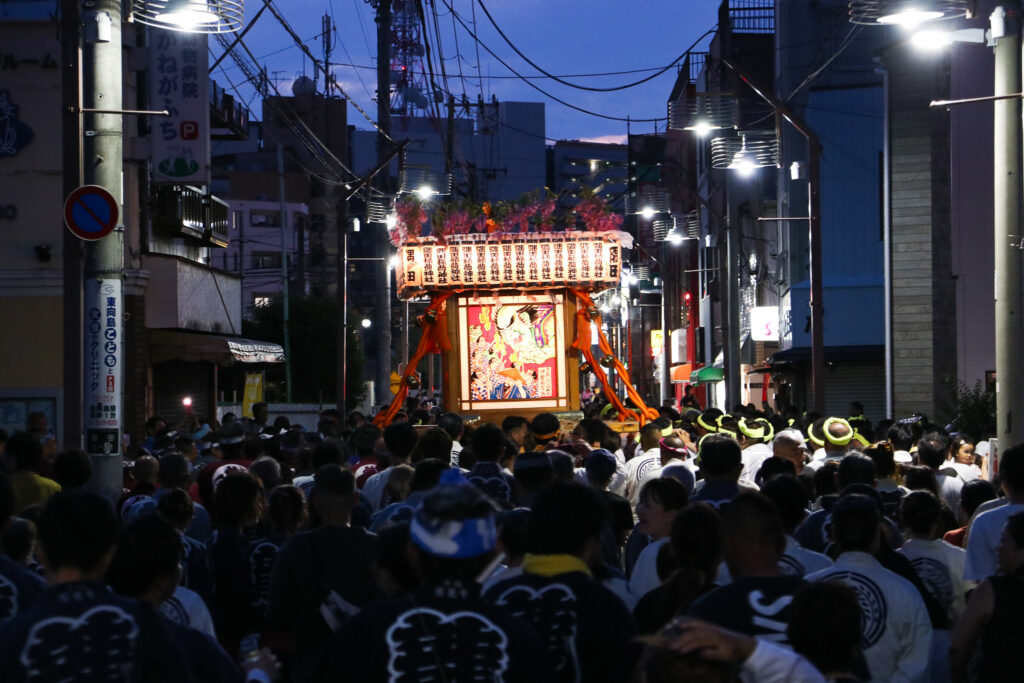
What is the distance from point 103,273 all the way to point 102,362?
713 millimetres

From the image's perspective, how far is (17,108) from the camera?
23.2m

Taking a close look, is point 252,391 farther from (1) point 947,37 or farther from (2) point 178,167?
(1) point 947,37

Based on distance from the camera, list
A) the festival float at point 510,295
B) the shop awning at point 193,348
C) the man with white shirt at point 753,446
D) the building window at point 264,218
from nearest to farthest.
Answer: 1. the man with white shirt at point 753,446
2. the festival float at point 510,295
3. the shop awning at point 193,348
4. the building window at point 264,218

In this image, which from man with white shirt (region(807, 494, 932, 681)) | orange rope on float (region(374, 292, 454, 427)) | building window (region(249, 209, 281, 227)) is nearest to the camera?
man with white shirt (region(807, 494, 932, 681))

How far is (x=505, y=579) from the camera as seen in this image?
5160 mm

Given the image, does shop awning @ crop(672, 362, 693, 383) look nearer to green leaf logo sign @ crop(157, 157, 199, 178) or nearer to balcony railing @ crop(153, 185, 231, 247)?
balcony railing @ crop(153, 185, 231, 247)

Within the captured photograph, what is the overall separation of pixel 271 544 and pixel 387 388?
2520cm

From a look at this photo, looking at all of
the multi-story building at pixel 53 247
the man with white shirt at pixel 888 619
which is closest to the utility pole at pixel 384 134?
the multi-story building at pixel 53 247

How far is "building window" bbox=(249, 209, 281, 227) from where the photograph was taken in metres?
75.2

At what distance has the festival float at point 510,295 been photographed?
84.9 feet

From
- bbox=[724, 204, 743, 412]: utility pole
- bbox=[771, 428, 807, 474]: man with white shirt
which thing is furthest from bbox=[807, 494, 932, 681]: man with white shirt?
bbox=[724, 204, 743, 412]: utility pole

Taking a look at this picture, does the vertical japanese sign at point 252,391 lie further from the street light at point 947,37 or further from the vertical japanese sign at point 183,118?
the street light at point 947,37

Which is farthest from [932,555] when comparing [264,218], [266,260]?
[264,218]

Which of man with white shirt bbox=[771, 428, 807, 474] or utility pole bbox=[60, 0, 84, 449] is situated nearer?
man with white shirt bbox=[771, 428, 807, 474]
